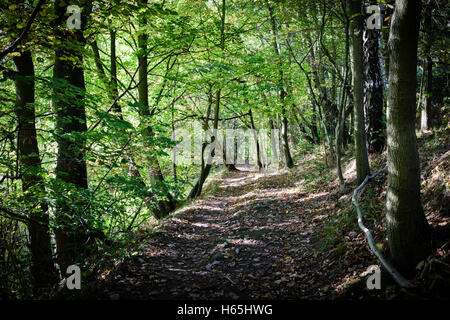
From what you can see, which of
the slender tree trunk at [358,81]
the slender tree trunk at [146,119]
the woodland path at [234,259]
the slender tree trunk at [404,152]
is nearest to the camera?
the slender tree trunk at [404,152]

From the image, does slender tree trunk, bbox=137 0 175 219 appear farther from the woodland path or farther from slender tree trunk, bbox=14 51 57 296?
slender tree trunk, bbox=14 51 57 296

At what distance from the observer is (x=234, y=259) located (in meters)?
5.45

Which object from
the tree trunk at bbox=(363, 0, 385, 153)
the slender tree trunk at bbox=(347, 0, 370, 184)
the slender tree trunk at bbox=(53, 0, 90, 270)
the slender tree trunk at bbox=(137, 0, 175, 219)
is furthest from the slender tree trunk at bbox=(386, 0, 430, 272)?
the tree trunk at bbox=(363, 0, 385, 153)

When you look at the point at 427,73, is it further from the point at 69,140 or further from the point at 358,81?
the point at 69,140

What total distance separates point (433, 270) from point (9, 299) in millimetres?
5143

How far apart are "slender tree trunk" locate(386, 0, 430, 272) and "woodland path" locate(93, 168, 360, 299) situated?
132cm

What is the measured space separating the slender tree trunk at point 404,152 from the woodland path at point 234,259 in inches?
52.1

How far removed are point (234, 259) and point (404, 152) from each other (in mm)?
3864

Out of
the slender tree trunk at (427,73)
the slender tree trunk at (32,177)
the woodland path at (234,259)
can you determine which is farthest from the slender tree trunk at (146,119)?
the slender tree trunk at (427,73)

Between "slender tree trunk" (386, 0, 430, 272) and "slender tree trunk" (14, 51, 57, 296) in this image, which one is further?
"slender tree trunk" (14, 51, 57, 296)

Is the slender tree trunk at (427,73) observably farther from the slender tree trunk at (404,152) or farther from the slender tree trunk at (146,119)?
the slender tree trunk at (146,119)

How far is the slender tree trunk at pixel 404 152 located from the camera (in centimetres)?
277

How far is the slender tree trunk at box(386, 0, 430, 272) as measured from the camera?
9.09ft
